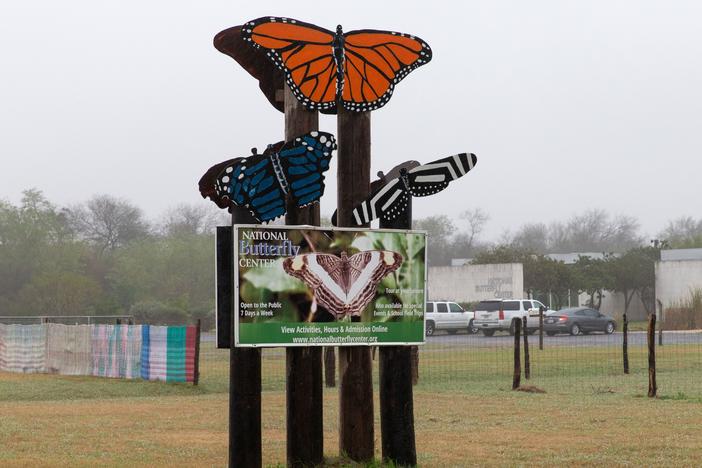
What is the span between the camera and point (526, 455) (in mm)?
11023

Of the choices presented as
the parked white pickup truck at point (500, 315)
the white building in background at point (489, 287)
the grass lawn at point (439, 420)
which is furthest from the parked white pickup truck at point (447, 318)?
the grass lawn at point (439, 420)

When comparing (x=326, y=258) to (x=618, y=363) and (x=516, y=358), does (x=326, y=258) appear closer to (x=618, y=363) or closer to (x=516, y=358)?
(x=516, y=358)

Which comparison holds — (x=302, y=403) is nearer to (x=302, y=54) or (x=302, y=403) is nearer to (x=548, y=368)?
(x=302, y=54)

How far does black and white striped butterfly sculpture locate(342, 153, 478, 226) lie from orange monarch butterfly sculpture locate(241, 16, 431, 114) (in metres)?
0.66

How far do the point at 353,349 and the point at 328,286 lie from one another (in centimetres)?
87

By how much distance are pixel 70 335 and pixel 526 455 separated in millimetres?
19678

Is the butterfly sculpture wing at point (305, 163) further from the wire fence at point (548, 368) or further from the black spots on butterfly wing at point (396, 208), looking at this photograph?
the wire fence at point (548, 368)

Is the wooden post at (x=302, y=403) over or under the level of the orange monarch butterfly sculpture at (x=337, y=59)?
under

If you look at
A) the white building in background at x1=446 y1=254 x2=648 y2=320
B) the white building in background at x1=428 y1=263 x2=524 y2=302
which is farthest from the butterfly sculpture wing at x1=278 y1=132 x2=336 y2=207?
the white building in background at x1=428 y1=263 x2=524 y2=302

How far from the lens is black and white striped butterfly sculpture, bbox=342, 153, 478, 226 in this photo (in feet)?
30.3

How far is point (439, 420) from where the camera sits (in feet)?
48.8

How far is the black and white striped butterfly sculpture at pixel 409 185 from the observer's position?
925 cm

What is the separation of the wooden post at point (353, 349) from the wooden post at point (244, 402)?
104cm

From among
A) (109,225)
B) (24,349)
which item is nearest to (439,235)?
(109,225)
